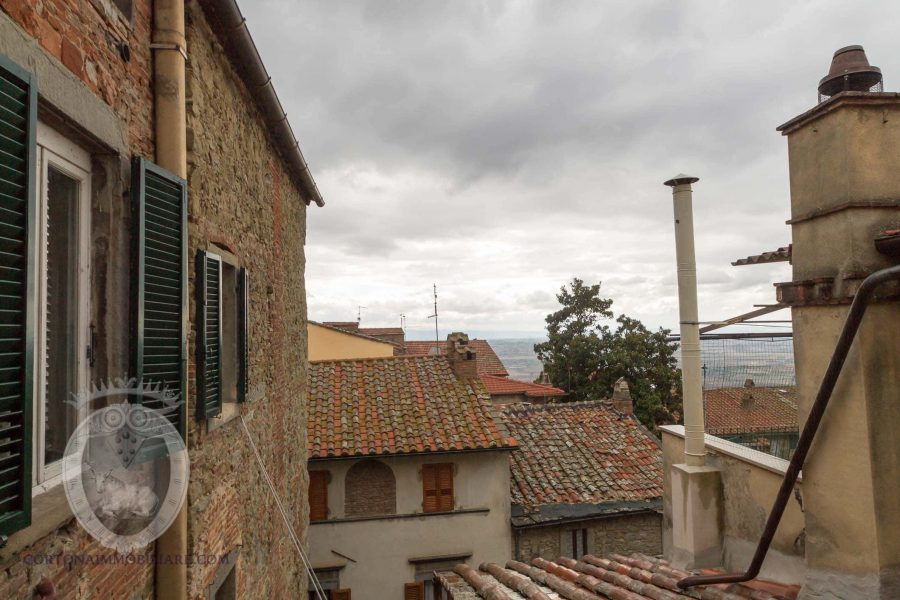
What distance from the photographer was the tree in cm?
2898

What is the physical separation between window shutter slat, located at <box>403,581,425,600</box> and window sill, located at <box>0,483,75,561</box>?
465 inches

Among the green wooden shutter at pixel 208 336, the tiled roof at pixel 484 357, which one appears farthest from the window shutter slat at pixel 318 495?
the tiled roof at pixel 484 357

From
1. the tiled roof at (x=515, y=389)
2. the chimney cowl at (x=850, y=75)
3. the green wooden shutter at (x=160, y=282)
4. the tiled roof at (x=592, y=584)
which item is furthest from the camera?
the tiled roof at (x=515, y=389)

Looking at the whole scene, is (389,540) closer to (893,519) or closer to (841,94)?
(893,519)

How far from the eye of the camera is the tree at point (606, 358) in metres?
29.0

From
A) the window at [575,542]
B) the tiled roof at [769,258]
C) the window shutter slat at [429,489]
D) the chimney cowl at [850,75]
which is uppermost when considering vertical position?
the chimney cowl at [850,75]

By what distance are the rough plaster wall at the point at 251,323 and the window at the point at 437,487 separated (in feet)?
15.2

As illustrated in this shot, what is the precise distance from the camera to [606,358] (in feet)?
103

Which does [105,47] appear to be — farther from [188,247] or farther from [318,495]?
[318,495]

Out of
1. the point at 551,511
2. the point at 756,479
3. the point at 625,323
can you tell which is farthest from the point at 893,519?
the point at 625,323

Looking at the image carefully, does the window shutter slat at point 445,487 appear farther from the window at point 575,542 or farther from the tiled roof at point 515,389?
the tiled roof at point 515,389

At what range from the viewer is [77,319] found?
2387 millimetres

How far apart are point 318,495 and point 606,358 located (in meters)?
22.0

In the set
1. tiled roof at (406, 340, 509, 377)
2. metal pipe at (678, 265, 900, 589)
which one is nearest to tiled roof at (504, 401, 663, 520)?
metal pipe at (678, 265, 900, 589)
